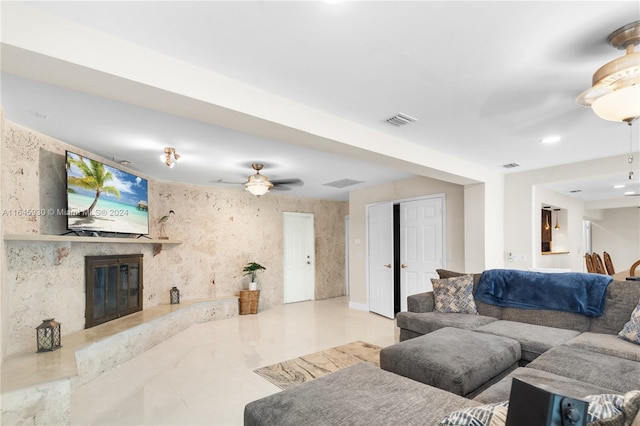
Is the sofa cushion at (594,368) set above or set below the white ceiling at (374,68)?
below

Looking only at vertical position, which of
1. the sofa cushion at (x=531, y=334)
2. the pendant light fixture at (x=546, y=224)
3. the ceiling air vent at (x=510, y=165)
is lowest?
the sofa cushion at (x=531, y=334)

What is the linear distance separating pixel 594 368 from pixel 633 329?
2.91ft

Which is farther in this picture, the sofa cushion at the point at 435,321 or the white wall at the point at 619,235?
the white wall at the point at 619,235

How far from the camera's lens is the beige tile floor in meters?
2.53

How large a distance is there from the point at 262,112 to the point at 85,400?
278cm

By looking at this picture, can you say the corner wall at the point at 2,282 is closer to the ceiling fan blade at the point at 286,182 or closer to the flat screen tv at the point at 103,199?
the flat screen tv at the point at 103,199

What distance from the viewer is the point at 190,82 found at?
201cm

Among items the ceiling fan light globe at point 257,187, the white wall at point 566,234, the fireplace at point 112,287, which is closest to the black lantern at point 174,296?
the fireplace at point 112,287

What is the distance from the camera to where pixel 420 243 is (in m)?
5.50

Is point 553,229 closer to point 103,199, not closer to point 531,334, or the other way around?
point 531,334

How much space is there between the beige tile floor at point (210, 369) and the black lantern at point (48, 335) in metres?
0.46

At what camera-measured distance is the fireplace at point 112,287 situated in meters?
3.76

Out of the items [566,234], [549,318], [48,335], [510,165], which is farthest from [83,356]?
[566,234]

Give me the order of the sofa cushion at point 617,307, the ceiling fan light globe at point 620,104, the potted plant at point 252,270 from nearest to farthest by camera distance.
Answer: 1. the ceiling fan light globe at point 620,104
2. the sofa cushion at point 617,307
3. the potted plant at point 252,270
